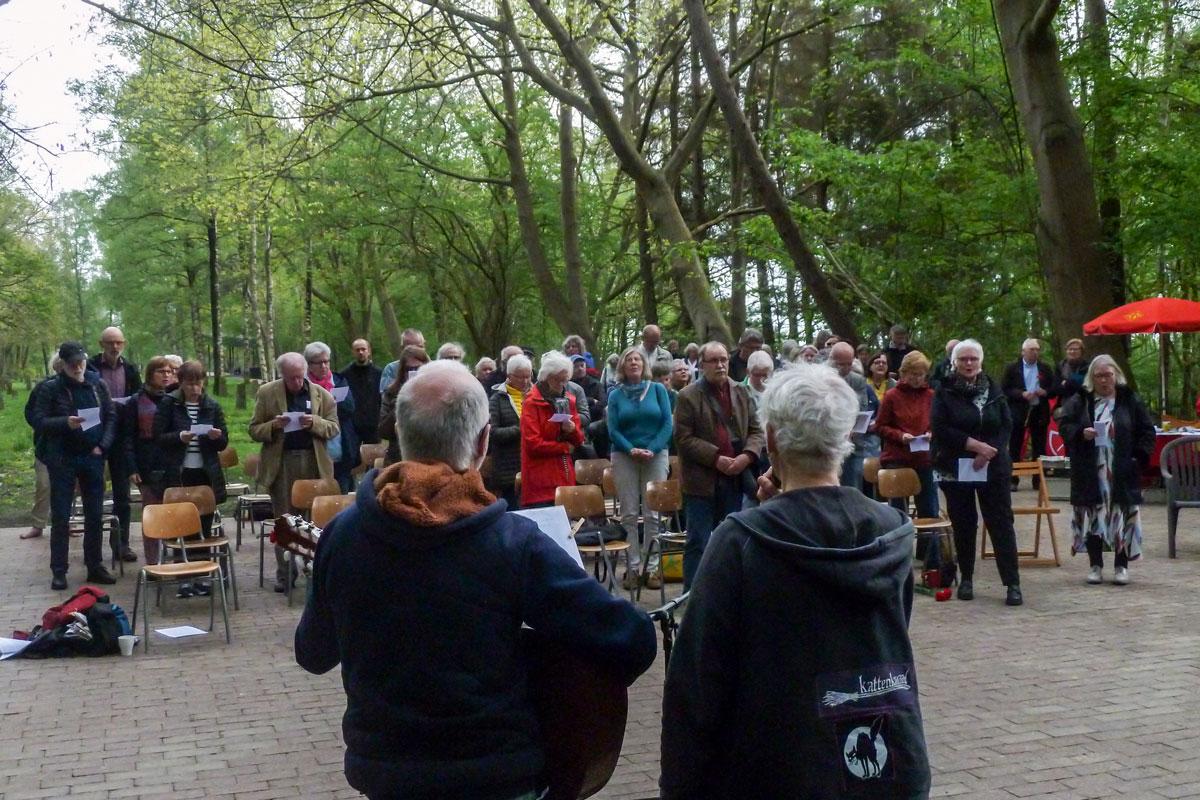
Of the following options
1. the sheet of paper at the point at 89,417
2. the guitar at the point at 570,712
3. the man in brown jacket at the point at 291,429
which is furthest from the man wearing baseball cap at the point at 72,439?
the guitar at the point at 570,712

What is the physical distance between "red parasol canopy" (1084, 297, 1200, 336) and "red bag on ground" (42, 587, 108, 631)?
40.8 ft

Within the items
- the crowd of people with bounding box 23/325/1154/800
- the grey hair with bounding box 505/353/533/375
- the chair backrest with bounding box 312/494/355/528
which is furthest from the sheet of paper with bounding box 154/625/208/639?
the crowd of people with bounding box 23/325/1154/800

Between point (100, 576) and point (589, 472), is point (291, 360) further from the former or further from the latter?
point (589, 472)

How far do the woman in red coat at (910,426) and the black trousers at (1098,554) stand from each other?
1282 millimetres

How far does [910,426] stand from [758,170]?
319 inches

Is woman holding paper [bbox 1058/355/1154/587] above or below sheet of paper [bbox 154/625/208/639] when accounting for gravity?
above

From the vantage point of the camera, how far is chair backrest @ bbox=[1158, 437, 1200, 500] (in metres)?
11.7

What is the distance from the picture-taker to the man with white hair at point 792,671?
265cm

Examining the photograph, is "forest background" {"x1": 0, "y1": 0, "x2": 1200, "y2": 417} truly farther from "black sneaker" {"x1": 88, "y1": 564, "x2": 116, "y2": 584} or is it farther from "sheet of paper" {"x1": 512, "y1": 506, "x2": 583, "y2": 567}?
"sheet of paper" {"x1": 512, "y1": 506, "x2": 583, "y2": 567}

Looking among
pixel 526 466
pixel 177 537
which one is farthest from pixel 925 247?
pixel 177 537

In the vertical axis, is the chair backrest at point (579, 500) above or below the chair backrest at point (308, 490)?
below

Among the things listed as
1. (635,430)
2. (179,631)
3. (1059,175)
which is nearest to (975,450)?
(635,430)

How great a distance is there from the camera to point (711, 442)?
901 cm

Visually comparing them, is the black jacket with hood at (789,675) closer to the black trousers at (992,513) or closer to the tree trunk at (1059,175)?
the black trousers at (992,513)
